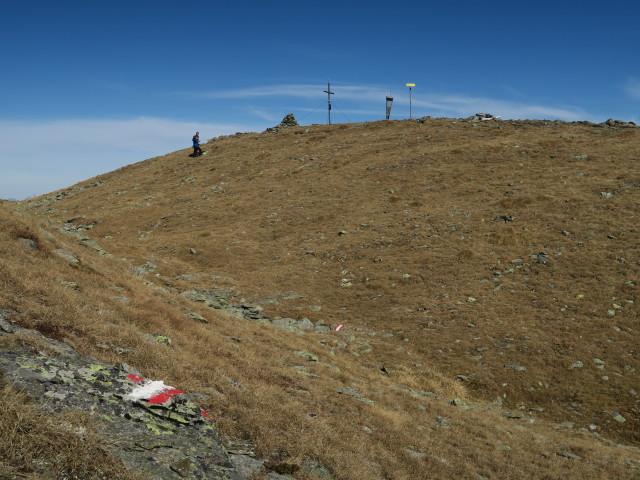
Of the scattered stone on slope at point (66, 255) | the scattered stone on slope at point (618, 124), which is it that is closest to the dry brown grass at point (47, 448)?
the scattered stone on slope at point (66, 255)

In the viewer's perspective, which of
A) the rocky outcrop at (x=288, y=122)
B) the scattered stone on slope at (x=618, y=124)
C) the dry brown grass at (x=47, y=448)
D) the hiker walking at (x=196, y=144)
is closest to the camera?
the dry brown grass at (x=47, y=448)

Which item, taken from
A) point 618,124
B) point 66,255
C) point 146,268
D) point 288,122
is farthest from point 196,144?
point 618,124

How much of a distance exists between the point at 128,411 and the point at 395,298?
1906 cm

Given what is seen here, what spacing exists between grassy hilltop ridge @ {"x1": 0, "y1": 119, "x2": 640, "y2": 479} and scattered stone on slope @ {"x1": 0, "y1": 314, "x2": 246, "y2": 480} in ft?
3.23

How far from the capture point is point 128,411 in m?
7.55

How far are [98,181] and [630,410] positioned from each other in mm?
72576

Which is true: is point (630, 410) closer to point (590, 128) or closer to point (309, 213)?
point (309, 213)

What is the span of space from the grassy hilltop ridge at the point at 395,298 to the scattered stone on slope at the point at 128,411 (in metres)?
0.98

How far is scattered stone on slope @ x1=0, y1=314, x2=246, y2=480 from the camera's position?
6.52 metres

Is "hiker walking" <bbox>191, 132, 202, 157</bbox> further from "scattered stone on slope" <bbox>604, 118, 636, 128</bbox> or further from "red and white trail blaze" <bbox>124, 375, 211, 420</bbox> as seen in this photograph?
"red and white trail blaze" <bbox>124, 375, 211, 420</bbox>

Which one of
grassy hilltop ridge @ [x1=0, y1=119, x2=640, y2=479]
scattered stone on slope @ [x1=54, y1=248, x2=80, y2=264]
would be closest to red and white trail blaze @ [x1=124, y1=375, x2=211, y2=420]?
grassy hilltop ridge @ [x1=0, y1=119, x2=640, y2=479]

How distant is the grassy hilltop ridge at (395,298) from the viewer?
1100cm

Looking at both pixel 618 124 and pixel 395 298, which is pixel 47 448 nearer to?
pixel 395 298

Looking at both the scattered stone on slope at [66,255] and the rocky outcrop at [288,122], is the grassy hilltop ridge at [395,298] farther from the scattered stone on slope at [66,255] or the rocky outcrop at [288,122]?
the rocky outcrop at [288,122]
